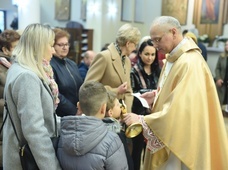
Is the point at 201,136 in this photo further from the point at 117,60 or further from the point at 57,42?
the point at 57,42

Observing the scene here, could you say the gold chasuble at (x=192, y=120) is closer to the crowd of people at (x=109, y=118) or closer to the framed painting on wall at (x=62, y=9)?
the crowd of people at (x=109, y=118)

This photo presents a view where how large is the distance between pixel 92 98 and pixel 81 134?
204 millimetres

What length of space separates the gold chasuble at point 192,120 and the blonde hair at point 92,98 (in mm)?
356

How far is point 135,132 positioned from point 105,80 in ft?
3.01

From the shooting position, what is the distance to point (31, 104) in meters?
1.43

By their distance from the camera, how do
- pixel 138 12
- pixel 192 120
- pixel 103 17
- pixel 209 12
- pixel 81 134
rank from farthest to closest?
pixel 138 12
pixel 103 17
pixel 209 12
pixel 192 120
pixel 81 134

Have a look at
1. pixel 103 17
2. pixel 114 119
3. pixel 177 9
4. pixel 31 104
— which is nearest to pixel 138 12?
pixel 177 9

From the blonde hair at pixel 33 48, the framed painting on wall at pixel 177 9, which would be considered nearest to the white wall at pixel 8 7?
the framed painting on wall at pixel 177 9

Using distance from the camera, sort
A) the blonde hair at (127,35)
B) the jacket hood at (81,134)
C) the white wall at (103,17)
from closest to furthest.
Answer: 1. the jacket hood at (81,134)
2. the blonde hair at (127,35)
3. the white wall at (103,17)

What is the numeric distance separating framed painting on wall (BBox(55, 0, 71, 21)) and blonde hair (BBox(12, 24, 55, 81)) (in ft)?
28.2

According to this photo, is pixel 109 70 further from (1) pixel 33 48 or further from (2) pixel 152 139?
(1) pixel 33 48

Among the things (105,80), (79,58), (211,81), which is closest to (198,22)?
(79,58)

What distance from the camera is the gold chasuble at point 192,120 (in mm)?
1641

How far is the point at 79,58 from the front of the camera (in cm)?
816
